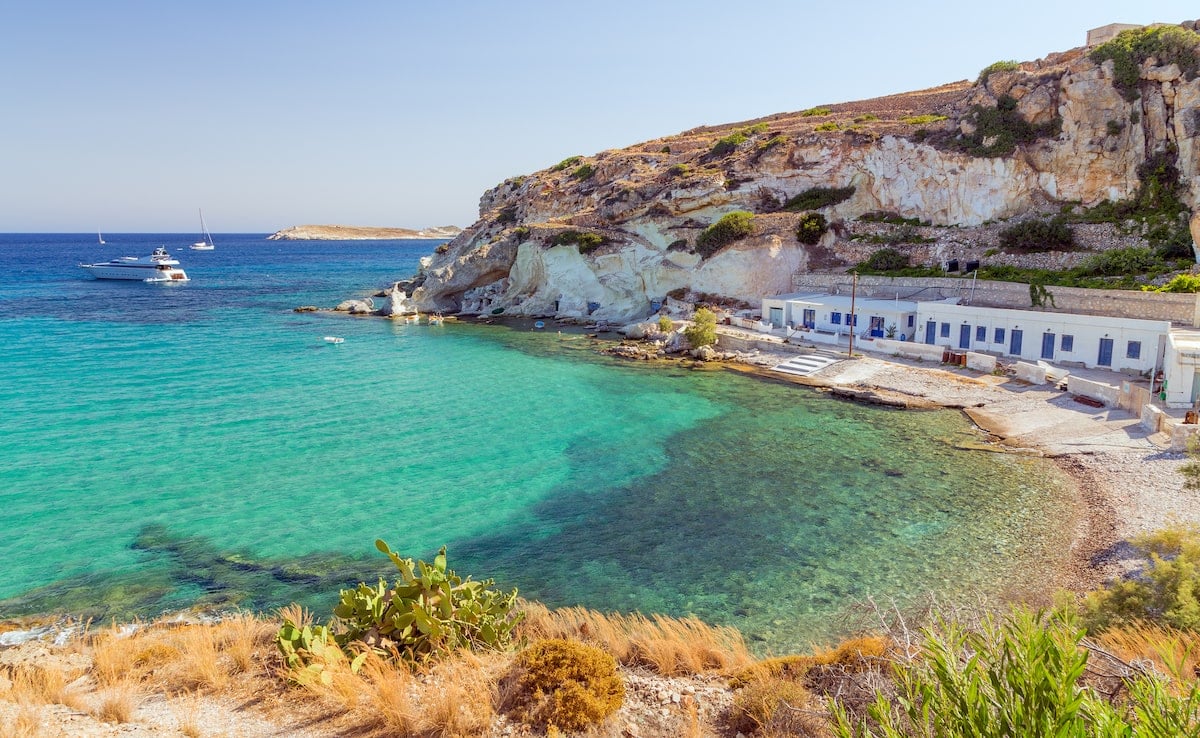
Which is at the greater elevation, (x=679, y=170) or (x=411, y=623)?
(x=679, y=170)

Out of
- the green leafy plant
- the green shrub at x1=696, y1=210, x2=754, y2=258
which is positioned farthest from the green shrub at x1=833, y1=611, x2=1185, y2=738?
the green shrub at x1=696, y1=210, x2=754, y2=258

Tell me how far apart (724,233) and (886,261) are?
11.0 m

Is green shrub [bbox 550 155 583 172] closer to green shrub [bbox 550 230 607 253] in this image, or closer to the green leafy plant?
green shrub [bbox 550 230 607 253]

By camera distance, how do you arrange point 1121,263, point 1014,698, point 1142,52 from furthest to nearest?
point 1142,52
point 1121,263
point 1014,698

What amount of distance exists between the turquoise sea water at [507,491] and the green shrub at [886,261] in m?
15.6

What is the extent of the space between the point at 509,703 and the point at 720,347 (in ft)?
109

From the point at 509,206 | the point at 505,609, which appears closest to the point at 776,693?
the point at 505,609

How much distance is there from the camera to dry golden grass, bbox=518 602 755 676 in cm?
912

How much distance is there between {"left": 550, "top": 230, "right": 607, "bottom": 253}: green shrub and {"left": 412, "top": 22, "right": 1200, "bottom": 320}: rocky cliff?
14 cm

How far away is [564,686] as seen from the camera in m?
7.34

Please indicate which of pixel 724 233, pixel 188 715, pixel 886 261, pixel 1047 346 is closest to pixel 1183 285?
pixel 1047 346

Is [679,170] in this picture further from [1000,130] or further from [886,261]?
[1000,130]

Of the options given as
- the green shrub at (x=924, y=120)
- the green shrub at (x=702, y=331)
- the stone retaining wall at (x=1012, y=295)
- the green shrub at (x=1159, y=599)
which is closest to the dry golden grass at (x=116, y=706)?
the green shrub at (x=1159, y=599)

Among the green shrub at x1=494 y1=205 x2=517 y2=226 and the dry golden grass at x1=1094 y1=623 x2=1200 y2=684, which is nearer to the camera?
the dry golden grass at x1=1094 y1=623 x2=1200 y2=684
